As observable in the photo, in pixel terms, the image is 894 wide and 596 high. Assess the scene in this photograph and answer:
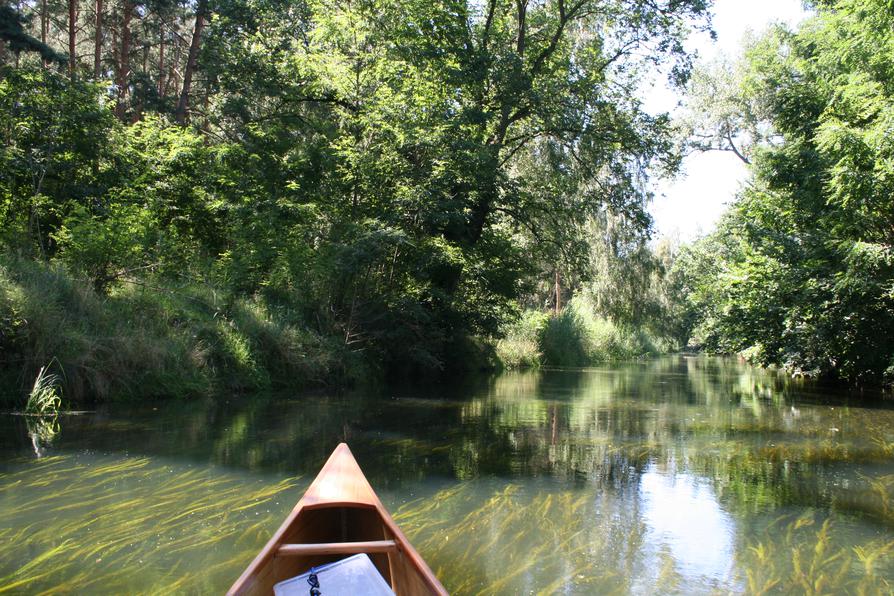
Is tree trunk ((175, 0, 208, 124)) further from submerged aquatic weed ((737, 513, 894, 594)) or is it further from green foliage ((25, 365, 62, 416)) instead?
submerged aquatic weed ((737, 513, 894, 594))

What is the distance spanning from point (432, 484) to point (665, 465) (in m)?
2.80

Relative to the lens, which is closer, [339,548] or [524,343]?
[339,548]

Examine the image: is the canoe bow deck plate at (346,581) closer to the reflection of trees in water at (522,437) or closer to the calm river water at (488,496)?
the calm river water at (488,496)

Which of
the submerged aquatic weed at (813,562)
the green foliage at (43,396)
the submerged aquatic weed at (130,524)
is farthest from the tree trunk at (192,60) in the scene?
the submerged aquatic weed at (813,562)

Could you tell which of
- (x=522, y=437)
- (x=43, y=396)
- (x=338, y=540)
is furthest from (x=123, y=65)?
(x=338, y=540)

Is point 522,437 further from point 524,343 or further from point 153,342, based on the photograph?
point 524,343

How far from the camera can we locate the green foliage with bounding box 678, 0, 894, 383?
12844 mm

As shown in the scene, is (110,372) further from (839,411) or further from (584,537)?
(839,411)

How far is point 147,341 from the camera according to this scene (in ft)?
37.5

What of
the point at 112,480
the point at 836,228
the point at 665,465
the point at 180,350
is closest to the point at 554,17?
the point at 836,228

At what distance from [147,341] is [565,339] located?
19.9 meters

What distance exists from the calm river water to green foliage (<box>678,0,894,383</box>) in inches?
164

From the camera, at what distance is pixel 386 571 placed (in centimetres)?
358

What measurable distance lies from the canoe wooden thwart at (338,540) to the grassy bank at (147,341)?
7.65 meters
